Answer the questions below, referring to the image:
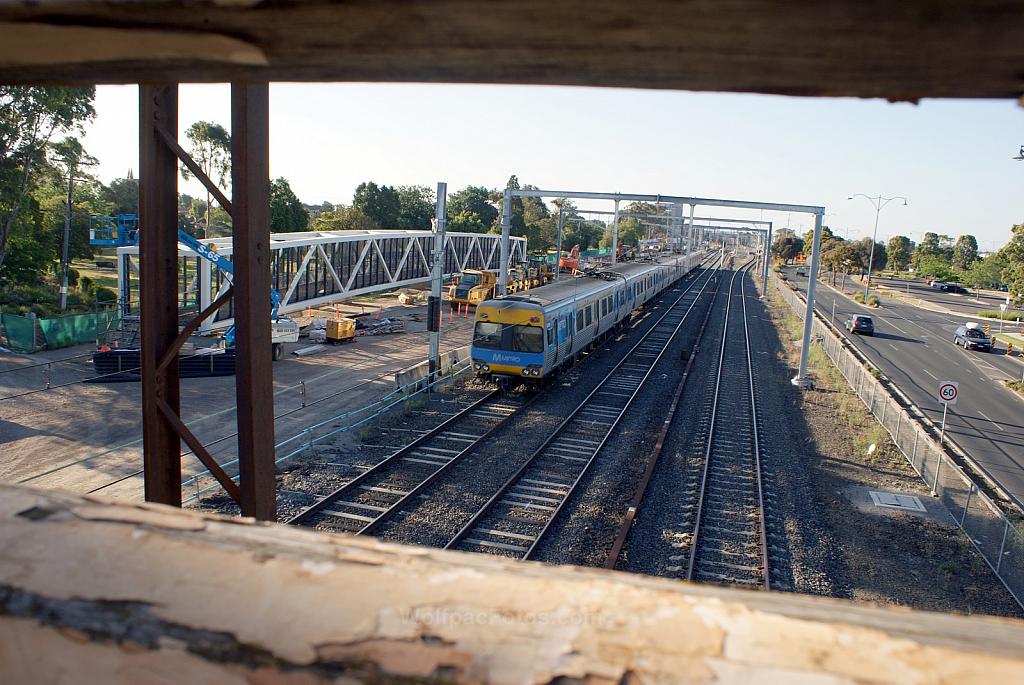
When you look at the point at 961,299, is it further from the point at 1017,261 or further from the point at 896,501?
the point at 896,501

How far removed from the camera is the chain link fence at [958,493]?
10.2 meters

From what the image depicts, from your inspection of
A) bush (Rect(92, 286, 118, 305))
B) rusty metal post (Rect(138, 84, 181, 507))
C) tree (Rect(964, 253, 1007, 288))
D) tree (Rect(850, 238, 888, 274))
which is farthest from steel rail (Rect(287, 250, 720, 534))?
tree (Rect(850, 238, 888, 274))

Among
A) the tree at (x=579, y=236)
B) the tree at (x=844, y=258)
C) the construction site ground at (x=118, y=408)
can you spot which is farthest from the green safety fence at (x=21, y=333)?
the tree at (x=844, y=258)

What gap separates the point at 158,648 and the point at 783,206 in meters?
21.9

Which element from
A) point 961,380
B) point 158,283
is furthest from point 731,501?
point 961,380

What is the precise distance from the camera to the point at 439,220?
18297mm

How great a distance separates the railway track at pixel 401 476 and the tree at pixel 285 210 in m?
32.5

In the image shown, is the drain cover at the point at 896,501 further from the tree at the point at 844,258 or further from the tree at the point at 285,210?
the tree at the point at 844,258

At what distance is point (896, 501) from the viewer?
1250 centimetres

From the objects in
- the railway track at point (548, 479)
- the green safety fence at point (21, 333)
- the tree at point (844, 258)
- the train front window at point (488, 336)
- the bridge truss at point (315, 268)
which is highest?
the tree at point (844, 258)

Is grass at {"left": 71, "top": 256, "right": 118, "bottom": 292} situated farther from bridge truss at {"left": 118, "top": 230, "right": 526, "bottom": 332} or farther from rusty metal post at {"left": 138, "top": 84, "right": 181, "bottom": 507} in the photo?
rusty metal post at {"left": 138, "top": 84, "right": 181, "bottom": 507}

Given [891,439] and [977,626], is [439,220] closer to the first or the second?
[891,439]

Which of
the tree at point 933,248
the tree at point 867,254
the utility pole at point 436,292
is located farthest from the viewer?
the tree at point 933,248

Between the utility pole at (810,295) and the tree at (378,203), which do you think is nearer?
the utility pole at (810,295)
